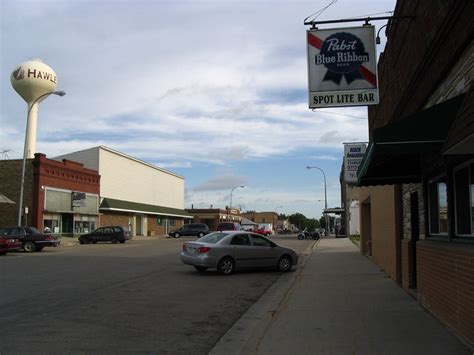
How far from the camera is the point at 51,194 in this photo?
48.2 metres

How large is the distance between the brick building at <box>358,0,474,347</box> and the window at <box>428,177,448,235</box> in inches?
0.6

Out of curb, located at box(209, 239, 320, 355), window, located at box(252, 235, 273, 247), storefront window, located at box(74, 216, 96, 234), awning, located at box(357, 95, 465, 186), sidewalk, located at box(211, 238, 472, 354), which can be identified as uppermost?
awning, located at box(357, 95, 465, 186)

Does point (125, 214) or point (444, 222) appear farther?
point (125, 214)

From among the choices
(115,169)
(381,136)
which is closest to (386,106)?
(381,136)

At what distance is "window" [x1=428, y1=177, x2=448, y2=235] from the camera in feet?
28.1

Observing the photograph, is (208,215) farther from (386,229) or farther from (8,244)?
(386,229)

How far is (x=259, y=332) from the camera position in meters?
8.24

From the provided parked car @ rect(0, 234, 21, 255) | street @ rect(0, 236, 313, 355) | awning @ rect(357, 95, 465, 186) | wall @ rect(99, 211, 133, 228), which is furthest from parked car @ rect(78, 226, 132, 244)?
awning @ rect(357, 95, 465, 186)

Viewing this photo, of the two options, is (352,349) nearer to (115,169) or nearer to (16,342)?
(16,342)

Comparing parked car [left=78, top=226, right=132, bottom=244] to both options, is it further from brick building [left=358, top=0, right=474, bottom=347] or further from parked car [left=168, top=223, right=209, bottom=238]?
brick building [left=358, top=0, right=474, bottom=347]

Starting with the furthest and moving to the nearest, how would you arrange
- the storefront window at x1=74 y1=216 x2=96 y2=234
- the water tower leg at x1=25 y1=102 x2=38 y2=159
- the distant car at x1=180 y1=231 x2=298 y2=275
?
the water tower leg at x1=25 y1=102 x2=38 y2=159
the storefront window at x1=74 y1=216 x2=96 y2=234
the distant car at x1=180 y1=231 x2=298 y2=275

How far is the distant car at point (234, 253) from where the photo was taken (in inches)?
674

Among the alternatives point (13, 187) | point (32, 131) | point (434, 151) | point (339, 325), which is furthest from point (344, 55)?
point (32, 131)

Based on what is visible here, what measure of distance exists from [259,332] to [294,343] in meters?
1.00
